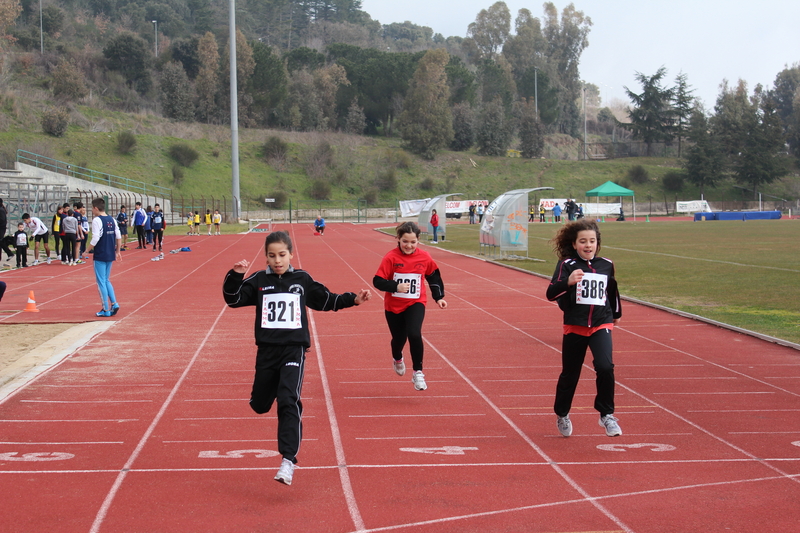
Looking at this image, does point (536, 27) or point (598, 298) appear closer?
point (598, 298)

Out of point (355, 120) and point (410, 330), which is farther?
point (355, 120)

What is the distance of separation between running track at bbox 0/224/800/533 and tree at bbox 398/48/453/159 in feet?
254

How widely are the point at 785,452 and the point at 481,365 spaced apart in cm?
389

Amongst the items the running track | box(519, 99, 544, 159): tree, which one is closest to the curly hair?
the running track

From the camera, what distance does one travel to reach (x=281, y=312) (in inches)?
199

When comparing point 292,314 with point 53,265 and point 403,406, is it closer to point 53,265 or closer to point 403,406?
point 403,406

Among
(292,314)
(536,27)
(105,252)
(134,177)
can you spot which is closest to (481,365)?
(292,314)

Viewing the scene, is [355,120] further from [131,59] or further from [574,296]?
[574,296]

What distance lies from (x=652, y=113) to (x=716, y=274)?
8263 cm

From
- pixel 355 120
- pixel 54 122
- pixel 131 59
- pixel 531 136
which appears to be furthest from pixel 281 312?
pixel 131 59

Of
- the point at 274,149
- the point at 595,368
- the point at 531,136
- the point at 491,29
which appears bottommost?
the point at 595,368

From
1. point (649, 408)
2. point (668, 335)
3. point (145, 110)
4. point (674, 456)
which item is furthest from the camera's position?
point (145, 110)

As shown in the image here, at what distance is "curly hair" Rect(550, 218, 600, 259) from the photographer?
5863 mm

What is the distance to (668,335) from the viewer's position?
10.8m
